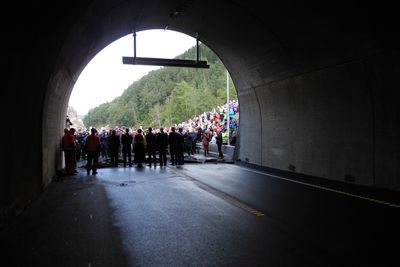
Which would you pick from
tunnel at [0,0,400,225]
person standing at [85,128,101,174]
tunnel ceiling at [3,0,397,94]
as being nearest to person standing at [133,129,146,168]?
person standing at [85,128,101,174]

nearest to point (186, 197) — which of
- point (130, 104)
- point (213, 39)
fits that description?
point (213, 39)

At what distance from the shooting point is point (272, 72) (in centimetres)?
1481

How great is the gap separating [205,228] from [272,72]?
9405mm

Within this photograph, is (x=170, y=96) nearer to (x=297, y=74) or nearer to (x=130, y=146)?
(x=130, y=146)

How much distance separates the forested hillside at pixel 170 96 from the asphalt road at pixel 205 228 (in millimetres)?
67113

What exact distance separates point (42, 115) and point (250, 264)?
696 cm

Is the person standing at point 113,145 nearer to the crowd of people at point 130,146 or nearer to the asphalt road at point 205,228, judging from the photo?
the crowd of people at point 130,146

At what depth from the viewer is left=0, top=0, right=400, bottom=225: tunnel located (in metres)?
7.27

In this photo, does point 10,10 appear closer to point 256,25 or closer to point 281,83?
point 256,25

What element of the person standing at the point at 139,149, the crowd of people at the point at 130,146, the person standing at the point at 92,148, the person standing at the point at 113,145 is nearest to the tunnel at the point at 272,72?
the crowd of people at the point at 130,146

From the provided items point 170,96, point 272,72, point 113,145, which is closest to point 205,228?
point 272,72

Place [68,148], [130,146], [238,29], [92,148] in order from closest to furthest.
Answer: [238,29] < [68,148] < [92,148] < [130,146]

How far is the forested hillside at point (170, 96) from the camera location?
82938mm

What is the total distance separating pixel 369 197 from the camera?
357 inches
